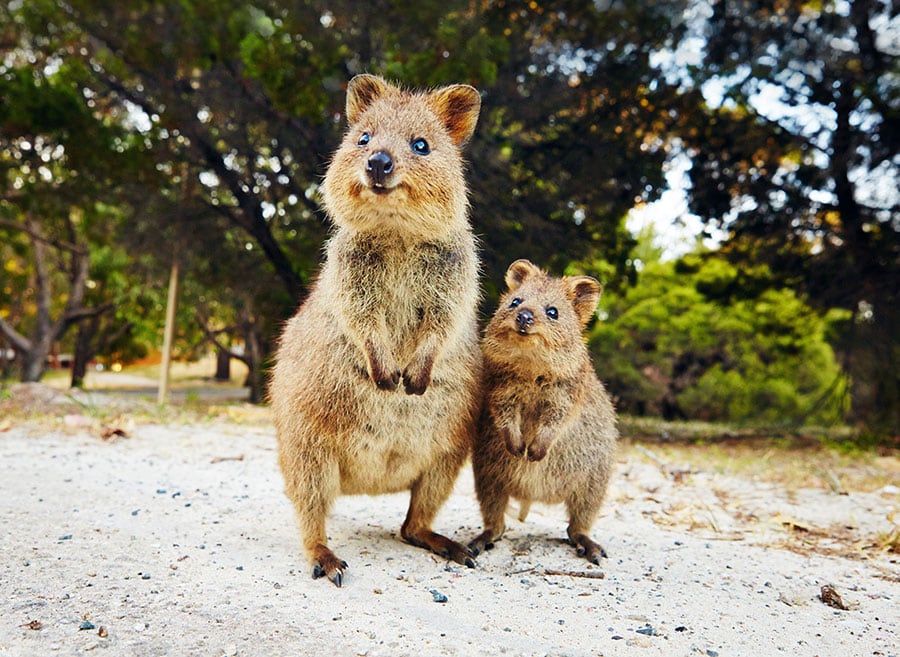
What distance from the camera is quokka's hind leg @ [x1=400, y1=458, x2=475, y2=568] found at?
11.9 feet

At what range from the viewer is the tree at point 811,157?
8.79m

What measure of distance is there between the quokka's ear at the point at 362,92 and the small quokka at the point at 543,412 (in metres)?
1.11

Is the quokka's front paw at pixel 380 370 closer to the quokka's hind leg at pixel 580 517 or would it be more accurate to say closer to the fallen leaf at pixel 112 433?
the quokka's hind leg at pixel 580 517

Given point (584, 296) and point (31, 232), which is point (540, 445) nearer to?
point (584, 296)

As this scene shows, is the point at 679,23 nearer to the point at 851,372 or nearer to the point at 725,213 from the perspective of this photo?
the point at 725,213

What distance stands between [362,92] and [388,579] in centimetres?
228

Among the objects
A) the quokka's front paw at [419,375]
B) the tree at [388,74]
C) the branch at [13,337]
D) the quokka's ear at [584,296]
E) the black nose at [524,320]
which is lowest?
the branch at [13,337]

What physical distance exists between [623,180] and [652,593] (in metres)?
6.99

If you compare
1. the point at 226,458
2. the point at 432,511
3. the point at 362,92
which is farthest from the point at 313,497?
the point at 226,458

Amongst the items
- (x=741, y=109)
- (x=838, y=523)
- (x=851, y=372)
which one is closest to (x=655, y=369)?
(x=851, y=372)

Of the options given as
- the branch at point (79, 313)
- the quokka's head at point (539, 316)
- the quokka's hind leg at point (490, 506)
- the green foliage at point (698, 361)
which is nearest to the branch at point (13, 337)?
the branch at point (79, 313)

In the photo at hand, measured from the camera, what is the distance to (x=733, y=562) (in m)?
3.92

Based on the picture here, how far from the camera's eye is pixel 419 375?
3.18 metres

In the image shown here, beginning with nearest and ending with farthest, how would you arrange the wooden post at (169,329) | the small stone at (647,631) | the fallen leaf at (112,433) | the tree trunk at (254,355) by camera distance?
the small stone at (647,631)
the fallen leaf at (112,433)
the wooden post at (169,329)
the tree trunk at (254,355)
